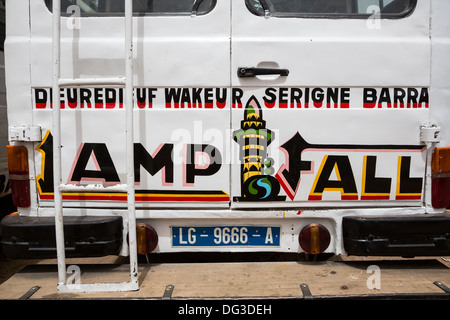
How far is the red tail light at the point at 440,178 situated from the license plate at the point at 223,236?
3.44 ft

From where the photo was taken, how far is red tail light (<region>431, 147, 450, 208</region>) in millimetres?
2420

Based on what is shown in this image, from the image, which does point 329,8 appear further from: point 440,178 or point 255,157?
point 440,178

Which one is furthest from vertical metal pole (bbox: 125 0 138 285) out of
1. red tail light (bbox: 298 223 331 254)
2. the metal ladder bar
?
red tail light (bbox: 298 223 331 254)

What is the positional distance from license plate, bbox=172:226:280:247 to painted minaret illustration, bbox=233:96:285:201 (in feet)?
0.71

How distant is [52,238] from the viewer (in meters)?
2.35

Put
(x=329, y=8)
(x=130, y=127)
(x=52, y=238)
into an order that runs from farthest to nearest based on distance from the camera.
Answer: (x=329, y=8)
(x=52, y=238)
(x=130, y=127)

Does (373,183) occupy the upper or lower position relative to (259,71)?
lower

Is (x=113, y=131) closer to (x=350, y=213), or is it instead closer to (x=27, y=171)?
(x=27, y=171)

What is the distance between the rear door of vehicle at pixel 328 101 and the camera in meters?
2.38

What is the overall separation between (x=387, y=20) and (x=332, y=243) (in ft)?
4.85

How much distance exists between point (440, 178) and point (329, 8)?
1.31 meters

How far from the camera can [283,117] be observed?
241 cm

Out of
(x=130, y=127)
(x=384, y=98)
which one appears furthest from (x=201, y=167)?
(x=384, y=98)

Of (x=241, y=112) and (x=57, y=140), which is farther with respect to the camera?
(x=241, y=112)
